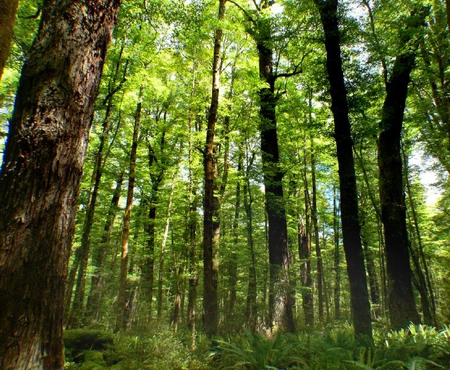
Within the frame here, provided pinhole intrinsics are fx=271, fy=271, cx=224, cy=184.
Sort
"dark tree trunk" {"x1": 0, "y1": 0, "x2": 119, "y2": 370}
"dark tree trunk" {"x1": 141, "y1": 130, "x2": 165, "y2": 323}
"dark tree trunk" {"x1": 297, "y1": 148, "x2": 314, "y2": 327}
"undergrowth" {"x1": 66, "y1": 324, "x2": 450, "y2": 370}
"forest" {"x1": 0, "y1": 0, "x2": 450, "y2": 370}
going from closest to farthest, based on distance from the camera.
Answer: "dark tree trunk" {"x1": 0, "y1": 0, "x2": 119, "y2": 370} < "forest" {"x1": 0, "y1": 0, "x2": 450, "y2": 370} < "undergrowth" {"x1": 66, "y1": 324, "x2": 450, "y2": 370} < "dark tree trunk" {"x1": 141, "y1": 130, "x2": 165, "y2": 323} < "dark tree trunk" {"x1": 297, "y1": 148, "x2": 314, "y2": 327}

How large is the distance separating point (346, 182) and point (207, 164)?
4.04 meters

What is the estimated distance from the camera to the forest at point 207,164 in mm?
2182

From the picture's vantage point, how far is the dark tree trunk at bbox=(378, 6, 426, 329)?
770 cm

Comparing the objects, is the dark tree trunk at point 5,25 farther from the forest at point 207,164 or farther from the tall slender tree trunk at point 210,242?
the tall slender tree trunk at point 210,242

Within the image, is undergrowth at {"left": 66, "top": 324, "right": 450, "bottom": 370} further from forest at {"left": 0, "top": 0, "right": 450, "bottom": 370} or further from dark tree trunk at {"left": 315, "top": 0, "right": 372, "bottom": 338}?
dark tree trunk at {"left": 315, "top": 0, "right": 372, "bottom": 338}

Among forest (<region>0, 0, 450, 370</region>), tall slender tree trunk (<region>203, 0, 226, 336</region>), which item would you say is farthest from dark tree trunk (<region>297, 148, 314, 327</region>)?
tall slender tree trunk (<region>203, 0, 226, 336</region>)

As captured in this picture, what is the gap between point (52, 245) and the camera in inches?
86.2

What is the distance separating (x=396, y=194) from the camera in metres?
8.65

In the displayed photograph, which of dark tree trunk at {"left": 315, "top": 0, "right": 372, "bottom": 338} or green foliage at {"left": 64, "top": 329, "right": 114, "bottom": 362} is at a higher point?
dark tree trunk at {"left": 315, "top": 0, "right": 372, "bottom": 338}

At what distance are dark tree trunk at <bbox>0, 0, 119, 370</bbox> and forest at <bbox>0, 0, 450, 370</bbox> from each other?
0.01 meters

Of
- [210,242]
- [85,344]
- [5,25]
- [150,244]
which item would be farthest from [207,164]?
[150,244]

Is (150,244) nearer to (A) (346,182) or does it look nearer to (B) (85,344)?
(B) (85,344)

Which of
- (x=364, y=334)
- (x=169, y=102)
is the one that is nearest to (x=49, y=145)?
(x=364, y=334)

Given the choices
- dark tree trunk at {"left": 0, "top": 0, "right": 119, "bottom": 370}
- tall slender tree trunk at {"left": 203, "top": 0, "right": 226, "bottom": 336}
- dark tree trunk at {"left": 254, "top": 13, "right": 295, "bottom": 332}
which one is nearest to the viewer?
dark tree trunk at {"left": 0, "top": 0, "right": 119, "bottom": 370}
